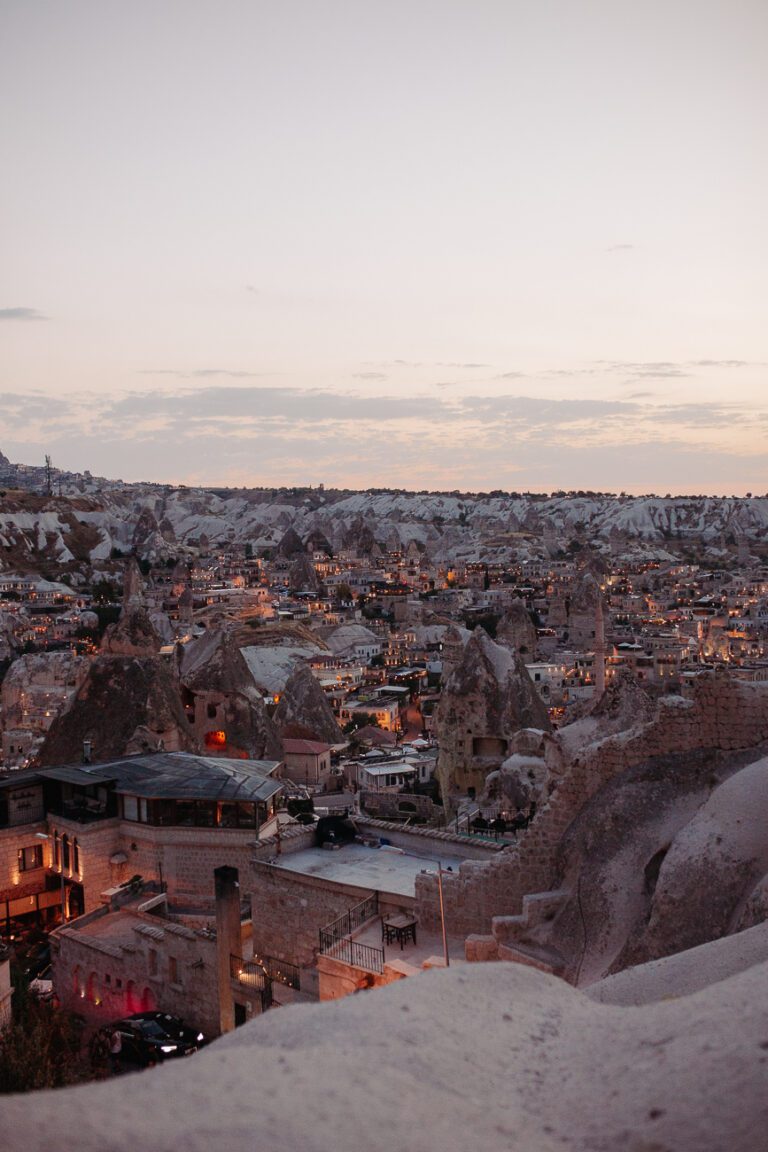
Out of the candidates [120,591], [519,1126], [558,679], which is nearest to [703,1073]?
A: [519,1126]

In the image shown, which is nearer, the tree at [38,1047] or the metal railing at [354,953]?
the metal railing at [354,953]

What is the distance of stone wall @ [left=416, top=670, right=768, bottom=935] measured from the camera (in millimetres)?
9102

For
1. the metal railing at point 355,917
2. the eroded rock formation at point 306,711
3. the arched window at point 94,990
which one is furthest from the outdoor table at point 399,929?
the eroded rock formation at point 306,711

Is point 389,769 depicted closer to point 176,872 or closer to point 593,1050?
point 176,872

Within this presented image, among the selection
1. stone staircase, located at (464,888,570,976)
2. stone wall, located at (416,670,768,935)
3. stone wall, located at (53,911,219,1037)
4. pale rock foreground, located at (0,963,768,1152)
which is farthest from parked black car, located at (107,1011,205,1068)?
pale rock foreground, located at (0,963,768,1152)

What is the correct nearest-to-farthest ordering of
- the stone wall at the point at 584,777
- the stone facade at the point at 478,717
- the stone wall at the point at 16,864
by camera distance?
the stone wall at the point at 584,777 → the stone wall at the point at 16,864 → the stone facade at the point at 478,717

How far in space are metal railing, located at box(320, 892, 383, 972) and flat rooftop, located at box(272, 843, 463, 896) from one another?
0.27 m

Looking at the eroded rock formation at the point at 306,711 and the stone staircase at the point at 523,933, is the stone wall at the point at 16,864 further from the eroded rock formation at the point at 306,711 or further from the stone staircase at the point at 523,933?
the eroded rock formation at the point at 306,711

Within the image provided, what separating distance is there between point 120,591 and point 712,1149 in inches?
4256

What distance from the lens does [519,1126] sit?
13.3 feet

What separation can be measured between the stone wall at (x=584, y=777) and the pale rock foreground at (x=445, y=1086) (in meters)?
4.31

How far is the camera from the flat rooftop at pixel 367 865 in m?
12.4

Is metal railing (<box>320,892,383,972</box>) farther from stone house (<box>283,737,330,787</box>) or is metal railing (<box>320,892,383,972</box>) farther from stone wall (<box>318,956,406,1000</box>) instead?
stone house (<box>283,737,330,787</box>)

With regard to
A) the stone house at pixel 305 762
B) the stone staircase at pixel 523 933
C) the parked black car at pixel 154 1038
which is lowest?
the stone house at pixel 305 762
